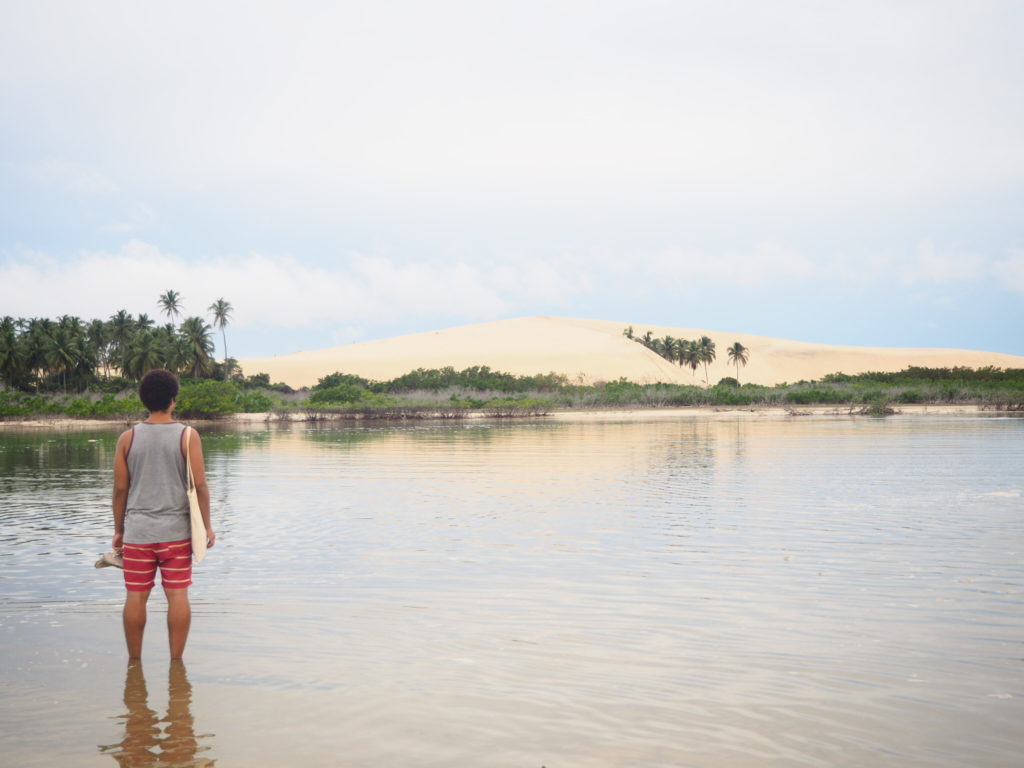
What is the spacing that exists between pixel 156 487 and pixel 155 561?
56 centimetres

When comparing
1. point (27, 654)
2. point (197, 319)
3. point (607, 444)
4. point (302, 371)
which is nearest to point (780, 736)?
point (27, 654)

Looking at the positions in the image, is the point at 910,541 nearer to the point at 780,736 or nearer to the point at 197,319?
the point at 780,736

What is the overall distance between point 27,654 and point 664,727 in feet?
15.5

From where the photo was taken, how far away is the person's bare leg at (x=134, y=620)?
6.44 m

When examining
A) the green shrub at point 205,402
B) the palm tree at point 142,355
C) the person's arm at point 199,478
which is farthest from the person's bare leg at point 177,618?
the palm tree at point 142,355

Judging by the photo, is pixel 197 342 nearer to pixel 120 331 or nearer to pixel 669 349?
pixel 120 331

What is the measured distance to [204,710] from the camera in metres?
5.75

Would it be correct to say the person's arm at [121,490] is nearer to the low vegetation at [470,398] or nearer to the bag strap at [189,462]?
the bag strap at [189,462]

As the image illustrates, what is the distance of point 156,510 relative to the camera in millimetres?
6301

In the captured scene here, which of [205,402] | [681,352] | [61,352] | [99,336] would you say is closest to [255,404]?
[205,402]

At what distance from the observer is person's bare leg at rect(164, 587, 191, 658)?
645cm

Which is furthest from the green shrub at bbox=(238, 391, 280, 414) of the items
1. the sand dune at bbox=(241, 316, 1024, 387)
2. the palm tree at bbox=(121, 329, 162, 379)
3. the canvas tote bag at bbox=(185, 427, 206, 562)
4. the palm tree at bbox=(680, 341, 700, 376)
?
the palm tree at bbox=(680, 341, 700, 376)

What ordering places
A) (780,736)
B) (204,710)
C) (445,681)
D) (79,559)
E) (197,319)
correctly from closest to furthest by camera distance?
(780,736) → (204,710) → (445,681) → (79,559) → (197,319)

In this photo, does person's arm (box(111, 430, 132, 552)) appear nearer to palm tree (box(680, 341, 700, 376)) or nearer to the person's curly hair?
the person's curly hair
